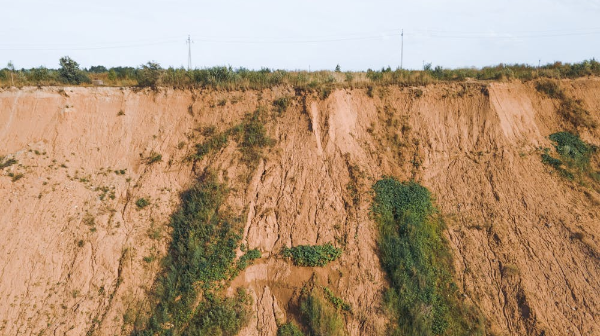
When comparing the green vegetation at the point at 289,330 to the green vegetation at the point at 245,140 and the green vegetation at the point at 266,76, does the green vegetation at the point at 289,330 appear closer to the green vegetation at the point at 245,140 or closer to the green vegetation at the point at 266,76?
the green vegetation at the point at 245,140

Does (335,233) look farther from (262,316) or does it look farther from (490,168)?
(490,168)

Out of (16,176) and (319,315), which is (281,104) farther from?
(16,176)


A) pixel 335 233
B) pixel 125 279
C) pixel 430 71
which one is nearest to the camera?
pixel 125 279

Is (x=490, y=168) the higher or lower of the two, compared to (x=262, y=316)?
higher

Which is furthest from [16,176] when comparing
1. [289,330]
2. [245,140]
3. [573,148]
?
[573,148]

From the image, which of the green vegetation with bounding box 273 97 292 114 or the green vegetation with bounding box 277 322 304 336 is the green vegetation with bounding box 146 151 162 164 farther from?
the green vegetation with bounding box 277 322 304 336

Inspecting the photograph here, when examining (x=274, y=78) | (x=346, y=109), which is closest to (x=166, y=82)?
(x=274, y=78)
